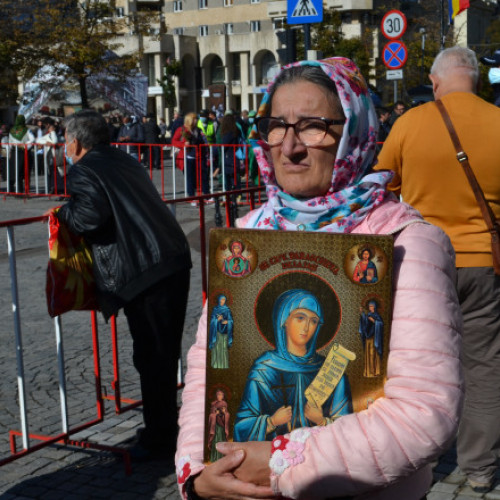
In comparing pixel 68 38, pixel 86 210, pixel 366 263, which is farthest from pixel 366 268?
pixel 68 38

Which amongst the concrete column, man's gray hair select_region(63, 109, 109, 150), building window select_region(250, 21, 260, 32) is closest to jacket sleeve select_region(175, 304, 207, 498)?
man's gray hair select_region(63, 109, 109, 150)

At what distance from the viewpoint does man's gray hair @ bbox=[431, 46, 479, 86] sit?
412 cm

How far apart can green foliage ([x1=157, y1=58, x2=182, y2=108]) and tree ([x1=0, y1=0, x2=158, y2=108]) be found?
4480cm

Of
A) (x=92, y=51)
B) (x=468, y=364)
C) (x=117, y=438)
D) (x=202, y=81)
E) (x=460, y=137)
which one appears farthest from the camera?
(x=202, y=81)

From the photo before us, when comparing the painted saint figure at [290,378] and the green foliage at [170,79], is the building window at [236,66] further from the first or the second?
the painted saint figure at [290,378]

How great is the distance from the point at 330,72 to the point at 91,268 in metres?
2.86

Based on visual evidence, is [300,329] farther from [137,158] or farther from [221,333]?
[137,158]

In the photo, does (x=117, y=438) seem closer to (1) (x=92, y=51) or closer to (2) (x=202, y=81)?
(1) (x=92, y=51)

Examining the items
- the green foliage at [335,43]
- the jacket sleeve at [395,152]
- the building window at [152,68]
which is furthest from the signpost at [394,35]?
the building window at [152,68]

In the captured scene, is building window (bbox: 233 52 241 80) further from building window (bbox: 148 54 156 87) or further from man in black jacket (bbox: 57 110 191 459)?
man in black jacket (bbox: 57 110 191 459)

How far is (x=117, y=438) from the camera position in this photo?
16.9ft

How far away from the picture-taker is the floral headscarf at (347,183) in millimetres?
1979

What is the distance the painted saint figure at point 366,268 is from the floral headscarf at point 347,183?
0.18 meters

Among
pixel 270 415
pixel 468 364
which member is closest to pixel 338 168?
pixel 270 415
